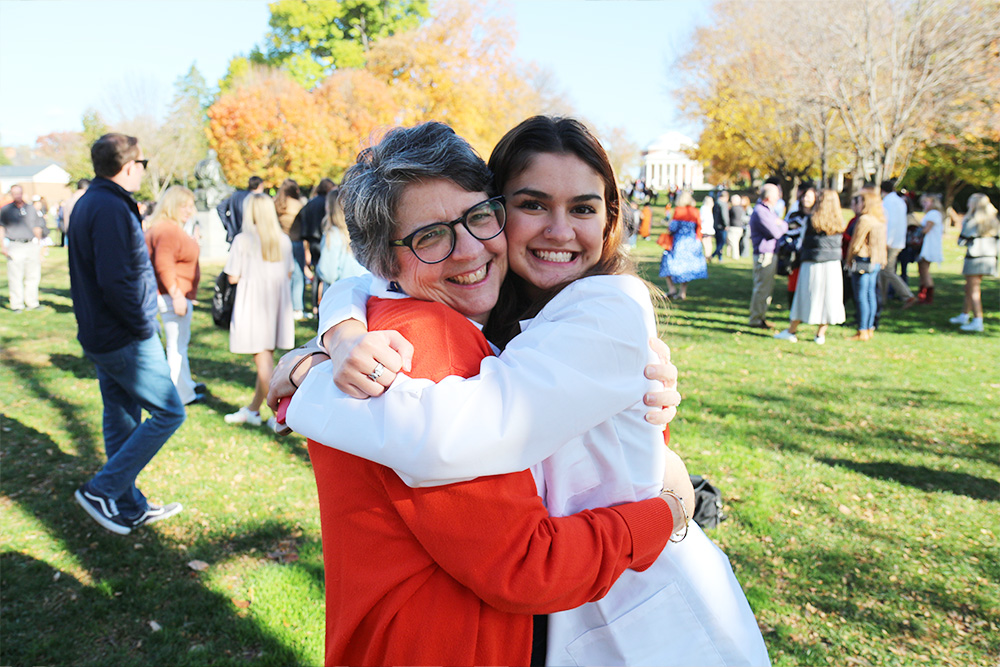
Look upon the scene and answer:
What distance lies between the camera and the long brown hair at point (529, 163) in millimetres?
1904

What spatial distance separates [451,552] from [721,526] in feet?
12.1

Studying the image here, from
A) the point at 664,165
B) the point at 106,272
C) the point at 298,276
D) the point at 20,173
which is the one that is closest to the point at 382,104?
the point at 298,276

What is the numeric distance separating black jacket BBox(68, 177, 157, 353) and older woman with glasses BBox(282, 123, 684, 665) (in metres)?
3.21

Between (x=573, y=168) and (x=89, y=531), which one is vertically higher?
(x=573, y=168)

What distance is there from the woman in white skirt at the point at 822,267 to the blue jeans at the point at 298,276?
7656mm

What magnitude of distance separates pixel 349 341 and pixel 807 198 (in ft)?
38.2

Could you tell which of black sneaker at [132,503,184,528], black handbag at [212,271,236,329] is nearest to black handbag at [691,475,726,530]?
black sneaker at [132,503,184,528]

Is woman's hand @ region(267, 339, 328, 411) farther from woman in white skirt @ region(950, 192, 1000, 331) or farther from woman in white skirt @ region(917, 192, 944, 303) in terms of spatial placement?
woman in white skirt @ region(917, 192, 944, 303)

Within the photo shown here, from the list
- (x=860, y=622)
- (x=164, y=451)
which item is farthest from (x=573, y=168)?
(x=164, y=451)

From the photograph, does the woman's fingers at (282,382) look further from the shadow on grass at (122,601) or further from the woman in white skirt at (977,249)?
the woman in white skirt at (977,249)

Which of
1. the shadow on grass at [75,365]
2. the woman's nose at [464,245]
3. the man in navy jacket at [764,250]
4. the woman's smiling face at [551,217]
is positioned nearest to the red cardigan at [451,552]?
the woman's nose at [464,245]

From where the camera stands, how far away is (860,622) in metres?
3.51

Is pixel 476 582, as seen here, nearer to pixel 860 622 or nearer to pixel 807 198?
pixel 860 622

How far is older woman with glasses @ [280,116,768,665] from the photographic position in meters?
1.21
